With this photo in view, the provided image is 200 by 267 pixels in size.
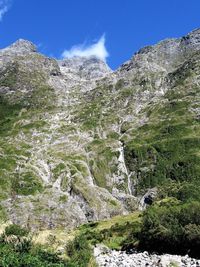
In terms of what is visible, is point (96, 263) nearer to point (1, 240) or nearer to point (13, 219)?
point (1, 240)

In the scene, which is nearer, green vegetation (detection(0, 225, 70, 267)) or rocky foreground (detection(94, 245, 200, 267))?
green vegetation (detection(0, 225, 70, 267))

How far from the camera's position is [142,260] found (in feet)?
262

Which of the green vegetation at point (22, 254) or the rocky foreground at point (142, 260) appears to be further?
the rocky foreground at point (142, 260)

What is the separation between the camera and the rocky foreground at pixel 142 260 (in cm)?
7600

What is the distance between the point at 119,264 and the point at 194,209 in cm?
2356

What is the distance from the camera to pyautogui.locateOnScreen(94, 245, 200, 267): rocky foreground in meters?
76.0

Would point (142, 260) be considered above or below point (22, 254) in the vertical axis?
below

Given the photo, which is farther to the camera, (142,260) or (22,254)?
(142,260)

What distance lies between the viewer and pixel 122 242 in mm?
101000

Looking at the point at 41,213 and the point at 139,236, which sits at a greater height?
the point at 41,213

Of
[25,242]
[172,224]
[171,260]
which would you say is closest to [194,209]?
[172,224]

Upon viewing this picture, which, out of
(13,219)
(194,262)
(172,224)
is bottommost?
(194,262)

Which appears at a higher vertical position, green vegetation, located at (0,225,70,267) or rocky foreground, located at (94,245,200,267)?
green vegetation, located at (0,225,70,267)

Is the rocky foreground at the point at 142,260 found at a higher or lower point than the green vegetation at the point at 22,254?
lower
